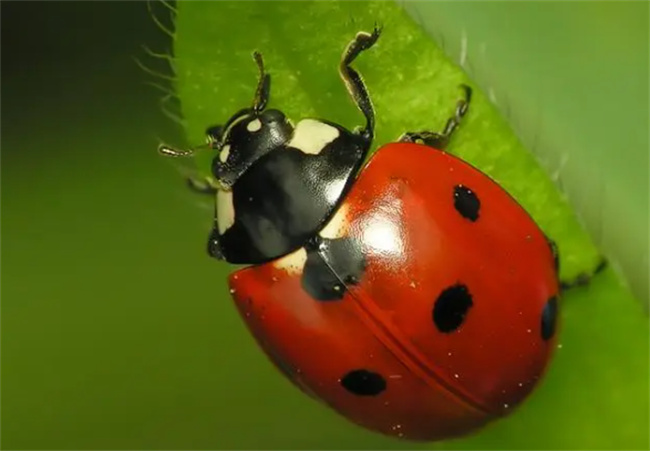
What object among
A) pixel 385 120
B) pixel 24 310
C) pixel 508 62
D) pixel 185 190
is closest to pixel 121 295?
pixel 24 310

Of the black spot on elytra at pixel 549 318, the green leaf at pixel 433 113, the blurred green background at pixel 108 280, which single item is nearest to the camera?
the green leaf at pixel 433 113

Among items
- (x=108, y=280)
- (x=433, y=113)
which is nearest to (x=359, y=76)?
(x=433, y=113)

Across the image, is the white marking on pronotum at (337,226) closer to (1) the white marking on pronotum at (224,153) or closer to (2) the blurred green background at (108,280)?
(1) the white marking on pronotum at (224,153)

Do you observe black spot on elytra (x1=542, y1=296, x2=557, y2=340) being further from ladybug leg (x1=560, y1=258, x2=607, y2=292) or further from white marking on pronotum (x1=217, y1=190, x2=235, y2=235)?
white marking on pronotum (x1=217, y1=190, x2=235, y2=235)

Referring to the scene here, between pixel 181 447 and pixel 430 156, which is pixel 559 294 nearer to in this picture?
pixel 430 156

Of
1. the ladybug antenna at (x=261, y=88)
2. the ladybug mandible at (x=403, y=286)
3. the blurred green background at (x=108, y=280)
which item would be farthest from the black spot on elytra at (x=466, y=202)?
the blurred green background at (x=108, y=280)

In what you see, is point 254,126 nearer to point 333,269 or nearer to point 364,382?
point 333,269

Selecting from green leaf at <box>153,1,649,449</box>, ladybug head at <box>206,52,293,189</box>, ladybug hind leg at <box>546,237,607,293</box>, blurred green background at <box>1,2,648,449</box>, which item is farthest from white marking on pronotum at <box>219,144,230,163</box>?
blurred green background at <box>1,2,648,449</box>
